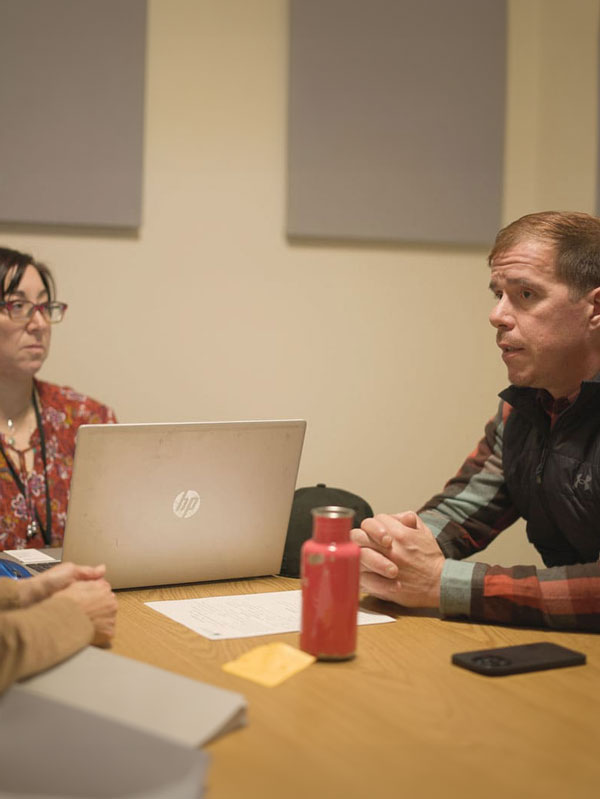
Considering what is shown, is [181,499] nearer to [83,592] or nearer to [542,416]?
[83,592]

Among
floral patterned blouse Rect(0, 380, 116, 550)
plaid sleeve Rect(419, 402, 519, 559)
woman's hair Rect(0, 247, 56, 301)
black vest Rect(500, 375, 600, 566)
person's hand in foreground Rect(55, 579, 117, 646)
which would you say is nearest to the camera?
person's hand in foreground Rect(55, 579, 117, 646)

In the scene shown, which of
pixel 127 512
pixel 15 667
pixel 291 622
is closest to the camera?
pixel 15 667

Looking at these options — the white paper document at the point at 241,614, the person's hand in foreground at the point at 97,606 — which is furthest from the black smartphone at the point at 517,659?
the person's hand in foreground at the point at 97,606

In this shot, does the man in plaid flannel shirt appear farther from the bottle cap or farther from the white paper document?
the bottle cap

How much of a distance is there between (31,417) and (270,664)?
61.1 inches

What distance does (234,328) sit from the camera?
3207 millimetres

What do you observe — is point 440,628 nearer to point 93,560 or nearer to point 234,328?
point 93,560

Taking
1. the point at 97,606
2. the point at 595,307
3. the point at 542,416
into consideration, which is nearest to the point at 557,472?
the point at 542,416

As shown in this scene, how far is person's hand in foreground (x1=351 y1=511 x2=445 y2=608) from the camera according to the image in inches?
63.1

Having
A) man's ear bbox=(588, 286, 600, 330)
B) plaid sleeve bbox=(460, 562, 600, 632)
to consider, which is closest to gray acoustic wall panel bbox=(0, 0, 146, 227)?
man's ear bbox=(588, 286, 600, 330)

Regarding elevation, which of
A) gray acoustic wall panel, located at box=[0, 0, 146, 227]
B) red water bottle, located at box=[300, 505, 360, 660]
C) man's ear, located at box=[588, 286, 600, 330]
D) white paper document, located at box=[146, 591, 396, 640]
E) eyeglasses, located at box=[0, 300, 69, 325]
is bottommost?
white paper document, located at box=[146, 591, 396, 640]

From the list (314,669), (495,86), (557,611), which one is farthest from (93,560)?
(495,86)

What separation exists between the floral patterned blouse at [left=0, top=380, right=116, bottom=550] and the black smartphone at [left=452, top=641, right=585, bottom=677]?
1324 mm

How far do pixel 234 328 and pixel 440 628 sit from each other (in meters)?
1.84
